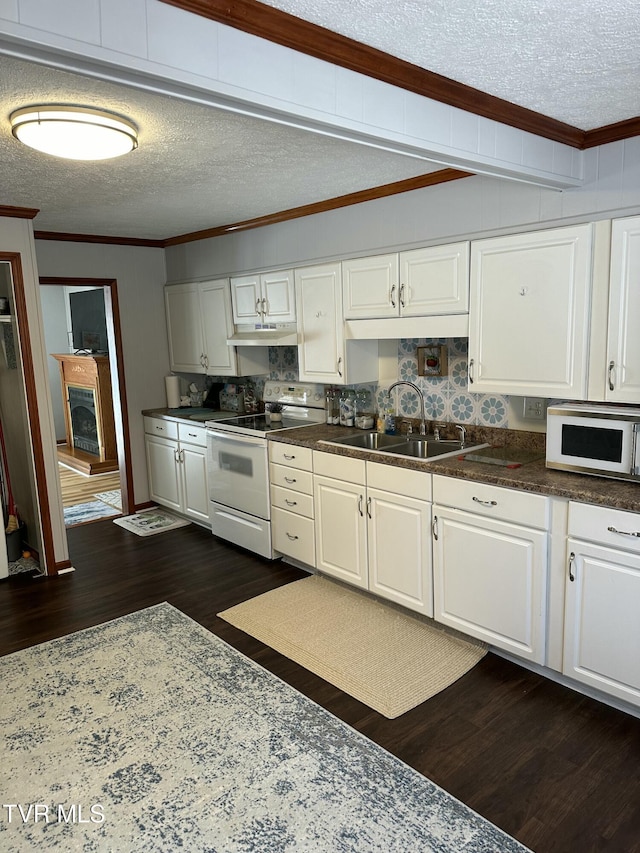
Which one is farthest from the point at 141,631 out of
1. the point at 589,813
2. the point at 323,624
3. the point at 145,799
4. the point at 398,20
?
the point at 398,20

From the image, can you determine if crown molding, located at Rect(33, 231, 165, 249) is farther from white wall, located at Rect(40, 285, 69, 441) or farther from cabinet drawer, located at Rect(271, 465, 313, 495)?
white wall, located at Rect(40, 285, 69, 441)

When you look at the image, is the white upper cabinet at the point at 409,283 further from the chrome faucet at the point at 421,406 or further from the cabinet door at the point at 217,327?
the cabinet door at the point at 217,327

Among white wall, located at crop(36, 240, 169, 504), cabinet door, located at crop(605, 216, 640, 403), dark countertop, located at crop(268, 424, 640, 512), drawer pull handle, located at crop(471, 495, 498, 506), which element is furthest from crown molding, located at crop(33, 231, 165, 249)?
cabinet door, located at crop(605, 216, 640, 403)

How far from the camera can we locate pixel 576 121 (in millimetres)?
2488

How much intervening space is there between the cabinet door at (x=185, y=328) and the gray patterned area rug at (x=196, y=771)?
2843mm

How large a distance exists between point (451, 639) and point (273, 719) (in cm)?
107

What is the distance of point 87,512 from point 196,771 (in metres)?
3.85

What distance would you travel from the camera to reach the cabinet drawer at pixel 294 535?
3.97m

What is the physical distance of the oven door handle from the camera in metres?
4.22

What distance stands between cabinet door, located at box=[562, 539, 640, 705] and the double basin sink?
3.41 ft

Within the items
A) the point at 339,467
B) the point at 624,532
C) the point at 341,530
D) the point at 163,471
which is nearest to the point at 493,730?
the point at 624,532

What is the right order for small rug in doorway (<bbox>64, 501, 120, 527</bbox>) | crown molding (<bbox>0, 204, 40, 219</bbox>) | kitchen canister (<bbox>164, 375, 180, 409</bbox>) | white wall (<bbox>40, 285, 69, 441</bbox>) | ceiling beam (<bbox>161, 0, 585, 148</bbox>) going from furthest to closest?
white wall (<bbox>40, 285, 69, 441</bbox>) → kitchen canister (<bbox>164, 375, 180, 409</bbox>) → small rug in doorway (<bbox>64, 501, 120, 527</bbox>) → crown molding (<bbox>0, 204, 40, 219</bbox>) → ceiling beam (<bbox>161, 0, 585, 148</bbox>)

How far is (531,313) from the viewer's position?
2908 millimetres

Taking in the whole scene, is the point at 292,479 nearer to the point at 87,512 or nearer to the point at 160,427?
the point at 160,427
